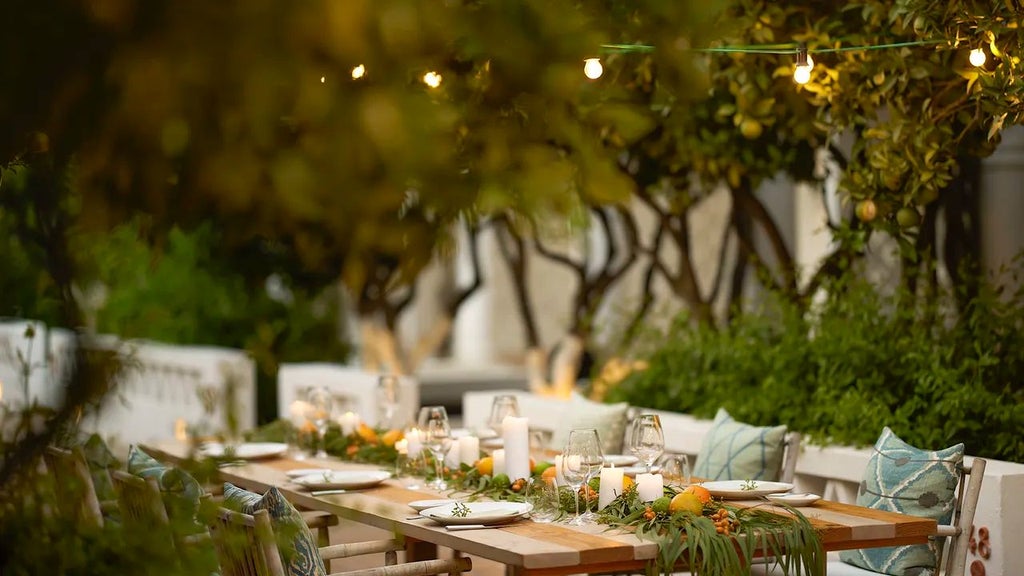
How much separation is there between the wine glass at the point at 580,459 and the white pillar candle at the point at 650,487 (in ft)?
0.45

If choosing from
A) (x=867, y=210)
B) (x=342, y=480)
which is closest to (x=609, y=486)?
(x=342, y=480)

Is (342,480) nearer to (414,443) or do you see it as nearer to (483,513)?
(414,443)

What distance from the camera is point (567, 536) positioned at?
3.65m

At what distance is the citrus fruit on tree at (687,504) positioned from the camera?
3738 millimetres

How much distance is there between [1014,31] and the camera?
14.1ft

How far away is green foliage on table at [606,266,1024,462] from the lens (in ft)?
17.0

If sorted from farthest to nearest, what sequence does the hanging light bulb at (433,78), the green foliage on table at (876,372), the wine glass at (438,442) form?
the green foliage on table at (876,372) → the wine glass at (438,442) → the hanging light bulb at (433,78)

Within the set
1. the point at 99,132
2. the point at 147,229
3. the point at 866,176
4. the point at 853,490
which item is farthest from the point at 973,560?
the point at 99,132

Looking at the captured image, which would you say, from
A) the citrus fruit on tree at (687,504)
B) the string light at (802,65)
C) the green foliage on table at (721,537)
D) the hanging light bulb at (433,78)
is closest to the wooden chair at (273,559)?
the green foliage on table at (721,537)

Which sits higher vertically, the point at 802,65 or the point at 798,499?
the point at 802,65

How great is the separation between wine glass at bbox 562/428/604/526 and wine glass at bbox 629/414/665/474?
20 cm

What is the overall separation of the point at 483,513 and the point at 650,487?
47 cm

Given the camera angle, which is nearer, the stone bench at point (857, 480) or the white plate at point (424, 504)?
the white plate at point (424, 504)

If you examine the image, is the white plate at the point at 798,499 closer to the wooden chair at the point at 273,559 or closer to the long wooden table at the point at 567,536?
the long wooden table at the point at 567,536
